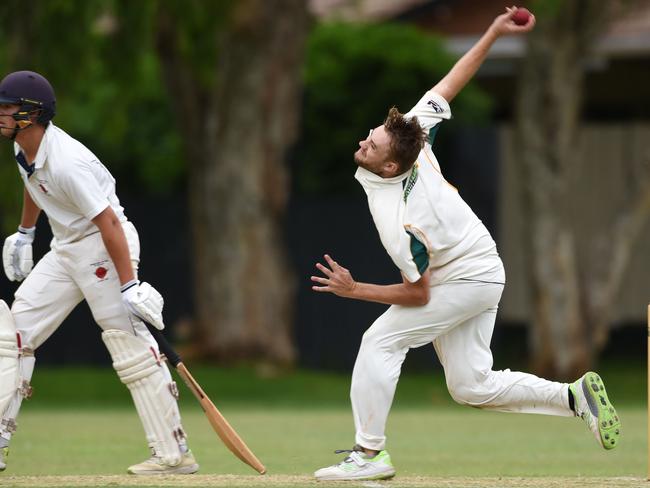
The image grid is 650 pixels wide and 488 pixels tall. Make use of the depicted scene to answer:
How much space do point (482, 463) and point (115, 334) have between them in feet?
9.75

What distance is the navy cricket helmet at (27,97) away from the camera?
6871 millimetres

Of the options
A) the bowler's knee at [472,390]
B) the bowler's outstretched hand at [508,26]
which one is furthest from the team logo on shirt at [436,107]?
the bowler's knee at [472,390]

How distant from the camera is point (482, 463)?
8.97 meters

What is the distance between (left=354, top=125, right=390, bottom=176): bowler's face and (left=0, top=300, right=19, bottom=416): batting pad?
1929 mm

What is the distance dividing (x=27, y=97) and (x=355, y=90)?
1248 cm

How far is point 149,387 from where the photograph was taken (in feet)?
23.2

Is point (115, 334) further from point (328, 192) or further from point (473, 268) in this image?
point (328, 192)

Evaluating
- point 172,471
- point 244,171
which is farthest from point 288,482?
point 244,171

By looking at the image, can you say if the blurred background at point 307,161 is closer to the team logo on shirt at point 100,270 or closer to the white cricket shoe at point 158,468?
the team logo on shirt at point 100,270

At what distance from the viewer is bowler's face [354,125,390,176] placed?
6.61 m

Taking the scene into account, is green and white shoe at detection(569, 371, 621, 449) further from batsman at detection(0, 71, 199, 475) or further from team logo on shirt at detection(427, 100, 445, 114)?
batsman at detection(0, 71, 199, 475)

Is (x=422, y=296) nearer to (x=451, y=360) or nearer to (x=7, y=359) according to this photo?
(x=451, y=360)

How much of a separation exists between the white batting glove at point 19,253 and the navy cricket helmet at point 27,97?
785 millimetres

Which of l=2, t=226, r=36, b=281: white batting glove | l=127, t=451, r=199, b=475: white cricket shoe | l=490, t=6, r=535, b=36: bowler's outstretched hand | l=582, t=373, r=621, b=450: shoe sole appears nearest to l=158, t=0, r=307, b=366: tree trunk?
l=2, t=226, r=36, b=281: white batting glove
